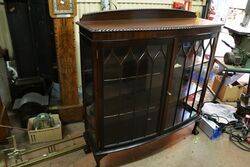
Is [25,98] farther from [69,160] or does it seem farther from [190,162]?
[190,162]

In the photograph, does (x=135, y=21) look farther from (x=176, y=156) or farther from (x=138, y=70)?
(x=176, y=156)

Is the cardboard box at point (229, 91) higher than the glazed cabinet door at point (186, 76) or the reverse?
the reverse

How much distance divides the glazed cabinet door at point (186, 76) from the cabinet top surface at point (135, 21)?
134mm

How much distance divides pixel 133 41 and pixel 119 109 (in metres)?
0.49

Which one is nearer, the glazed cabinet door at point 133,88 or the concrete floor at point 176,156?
the glazed cabinet door at point 133,88

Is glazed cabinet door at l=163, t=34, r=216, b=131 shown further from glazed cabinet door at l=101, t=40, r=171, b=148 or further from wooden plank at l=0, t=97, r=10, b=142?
wooden plank at l=0, t=97, r=10, b=142

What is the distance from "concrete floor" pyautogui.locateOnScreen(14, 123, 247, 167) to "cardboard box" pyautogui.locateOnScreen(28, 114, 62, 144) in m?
0.23

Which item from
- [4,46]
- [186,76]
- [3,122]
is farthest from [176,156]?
[4,46]

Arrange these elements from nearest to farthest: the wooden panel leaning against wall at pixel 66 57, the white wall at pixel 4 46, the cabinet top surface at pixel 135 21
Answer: the cabinet top surface at pixel 135 21 < the wooden panel leaning against wall at pixel 66 57 < the white wall at pixel 4 46

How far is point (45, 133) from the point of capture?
69.4 inches

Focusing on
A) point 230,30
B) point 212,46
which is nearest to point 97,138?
point 212,46

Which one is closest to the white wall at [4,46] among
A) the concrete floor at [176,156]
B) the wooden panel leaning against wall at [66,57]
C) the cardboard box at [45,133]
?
the cardboard box at [45,133]

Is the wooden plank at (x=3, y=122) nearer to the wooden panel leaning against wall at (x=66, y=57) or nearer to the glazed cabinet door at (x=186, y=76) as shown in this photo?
the wooden panel leaning against wall at (x=66, y=57)

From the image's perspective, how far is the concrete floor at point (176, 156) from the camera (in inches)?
64.7
